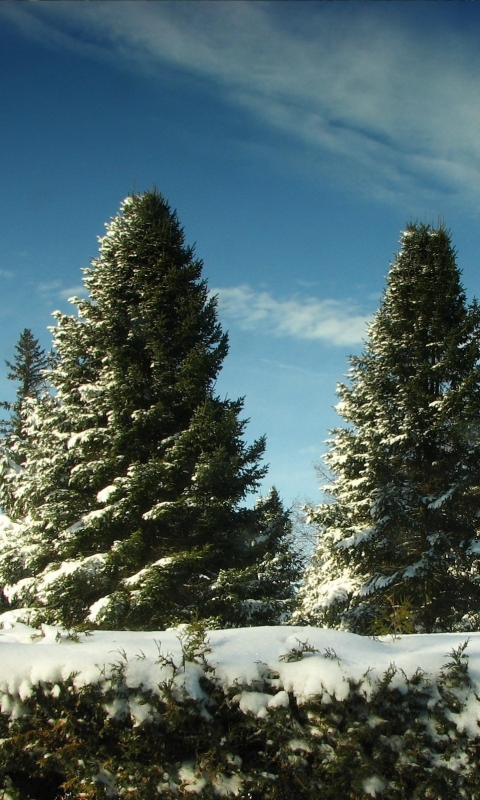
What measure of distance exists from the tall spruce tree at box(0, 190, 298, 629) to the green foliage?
5.19m

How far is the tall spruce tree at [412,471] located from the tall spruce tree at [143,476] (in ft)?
7.18

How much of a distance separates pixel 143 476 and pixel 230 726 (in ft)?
23.5

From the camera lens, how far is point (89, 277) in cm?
1463

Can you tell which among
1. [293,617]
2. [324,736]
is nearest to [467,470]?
[293,617]

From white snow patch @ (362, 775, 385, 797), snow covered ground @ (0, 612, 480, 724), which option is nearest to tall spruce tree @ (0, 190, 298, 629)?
snow covered ground @ (0, 612, 480, 724)

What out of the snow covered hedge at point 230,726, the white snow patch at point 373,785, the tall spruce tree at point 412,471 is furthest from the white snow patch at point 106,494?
the white snow patch at point 373,785

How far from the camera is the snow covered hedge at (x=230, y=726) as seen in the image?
416 centimetres

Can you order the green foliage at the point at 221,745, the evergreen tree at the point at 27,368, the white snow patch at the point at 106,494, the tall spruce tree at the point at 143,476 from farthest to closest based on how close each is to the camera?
the evergreen tree at the point at 27,368, the white snow patch at the point at 106,494, the tall spruce tree at the point at 143,476, the green foliage at the point at 221,745

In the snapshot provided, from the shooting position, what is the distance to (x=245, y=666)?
4.64m

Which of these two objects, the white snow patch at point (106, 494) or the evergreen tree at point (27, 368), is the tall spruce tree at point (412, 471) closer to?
the white snow patch at point (106, 494)

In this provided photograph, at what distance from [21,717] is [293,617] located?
352 inches

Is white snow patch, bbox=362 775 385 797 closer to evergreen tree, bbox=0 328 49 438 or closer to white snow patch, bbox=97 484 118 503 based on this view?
white snow patch, bbox=97 484 118 503

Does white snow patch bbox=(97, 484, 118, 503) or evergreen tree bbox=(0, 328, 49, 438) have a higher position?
evergreen tree bbox=(0, 328, 49, 438)

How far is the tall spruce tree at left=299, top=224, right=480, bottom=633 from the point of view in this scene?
42.1 feet
